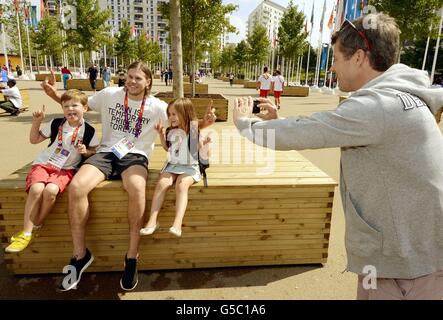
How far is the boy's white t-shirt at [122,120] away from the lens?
3877 mm

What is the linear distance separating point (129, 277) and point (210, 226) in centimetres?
100

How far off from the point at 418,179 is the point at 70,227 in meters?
3.25

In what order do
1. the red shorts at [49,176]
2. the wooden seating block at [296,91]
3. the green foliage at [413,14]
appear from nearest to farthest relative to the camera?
the red shorts at [49,176], the green foliage at [413,14], the wooden seating block at [296,91]

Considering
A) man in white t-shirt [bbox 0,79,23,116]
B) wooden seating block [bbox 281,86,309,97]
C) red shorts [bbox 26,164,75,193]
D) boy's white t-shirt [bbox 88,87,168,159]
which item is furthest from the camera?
wooden seating block [bbox 281,86,309,97]

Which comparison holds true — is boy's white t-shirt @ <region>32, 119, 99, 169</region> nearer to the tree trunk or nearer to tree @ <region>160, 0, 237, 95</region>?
the tree trunk

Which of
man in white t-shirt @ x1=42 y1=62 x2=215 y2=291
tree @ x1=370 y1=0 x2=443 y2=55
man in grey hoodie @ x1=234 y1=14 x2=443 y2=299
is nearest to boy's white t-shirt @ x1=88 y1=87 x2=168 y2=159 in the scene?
man in white t-shirt @ x1=42 y1=62 x2=215 y2=291

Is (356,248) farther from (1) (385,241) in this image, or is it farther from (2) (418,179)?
(2) (418,179)

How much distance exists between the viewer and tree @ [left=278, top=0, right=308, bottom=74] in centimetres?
3231

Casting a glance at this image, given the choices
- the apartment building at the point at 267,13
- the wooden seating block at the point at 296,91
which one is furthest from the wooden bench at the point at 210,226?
the apartment building at the point at 267,13

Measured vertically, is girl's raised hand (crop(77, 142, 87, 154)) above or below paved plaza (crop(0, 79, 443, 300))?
above

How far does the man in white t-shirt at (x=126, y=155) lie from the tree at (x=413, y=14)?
17074 mm


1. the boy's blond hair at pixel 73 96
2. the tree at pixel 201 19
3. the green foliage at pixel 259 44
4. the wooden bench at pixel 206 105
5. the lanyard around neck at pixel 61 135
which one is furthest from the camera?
the green foliage at pixel 259 44

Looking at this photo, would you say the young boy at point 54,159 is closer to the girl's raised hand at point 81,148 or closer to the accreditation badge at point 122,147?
the girl's raised hand at point 81,148

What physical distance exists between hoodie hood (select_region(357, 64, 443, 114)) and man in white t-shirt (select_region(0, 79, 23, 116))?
14.9m
